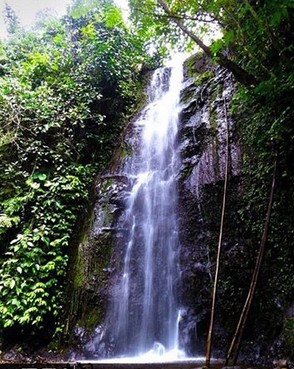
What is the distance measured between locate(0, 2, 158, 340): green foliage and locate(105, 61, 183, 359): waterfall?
4.19ft

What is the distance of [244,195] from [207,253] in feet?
3.82

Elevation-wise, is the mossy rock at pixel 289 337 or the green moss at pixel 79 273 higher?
the green moss at pixel 79 273

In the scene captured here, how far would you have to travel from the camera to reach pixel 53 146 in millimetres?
8797

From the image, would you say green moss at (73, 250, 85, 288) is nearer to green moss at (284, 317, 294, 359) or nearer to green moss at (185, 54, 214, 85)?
green moss at (284, 317, 294, 359)

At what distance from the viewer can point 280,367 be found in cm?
329

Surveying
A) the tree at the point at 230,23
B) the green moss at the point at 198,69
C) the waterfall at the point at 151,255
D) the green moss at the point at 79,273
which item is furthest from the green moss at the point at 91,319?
the green moss at the point at 198,69

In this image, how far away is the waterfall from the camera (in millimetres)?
5578

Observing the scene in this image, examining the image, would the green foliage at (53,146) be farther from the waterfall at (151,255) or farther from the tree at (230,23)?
the waterfall at (151,255)

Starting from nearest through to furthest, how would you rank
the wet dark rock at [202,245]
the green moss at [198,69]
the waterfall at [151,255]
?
1. the wet dark rock at [202,245]
2. the waterfall at [151,255]
3. the green moss at [198,69]

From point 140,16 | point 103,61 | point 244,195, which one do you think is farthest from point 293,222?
point 103,61

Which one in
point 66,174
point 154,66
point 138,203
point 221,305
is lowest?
point 221,305

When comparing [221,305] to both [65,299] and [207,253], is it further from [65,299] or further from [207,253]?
[65,299]

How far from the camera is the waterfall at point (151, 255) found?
558cm

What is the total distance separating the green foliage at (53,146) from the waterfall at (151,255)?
4.19 feet
